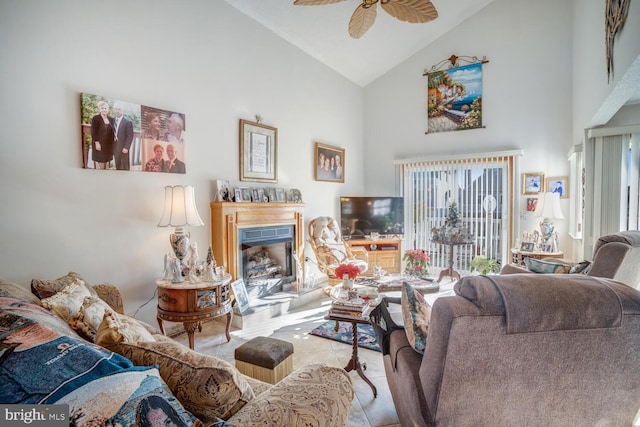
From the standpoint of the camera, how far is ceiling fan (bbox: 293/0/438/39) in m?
2.83

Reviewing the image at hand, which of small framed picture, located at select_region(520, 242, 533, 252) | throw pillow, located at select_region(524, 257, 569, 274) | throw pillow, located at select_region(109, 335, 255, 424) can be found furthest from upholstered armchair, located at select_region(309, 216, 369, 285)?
throw pillow, located at select_region(109, 335, 255, 424)

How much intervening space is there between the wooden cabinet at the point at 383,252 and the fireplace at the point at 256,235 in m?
1.40

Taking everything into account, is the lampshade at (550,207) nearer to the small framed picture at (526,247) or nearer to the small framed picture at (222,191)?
the small framed picture at (526,247)

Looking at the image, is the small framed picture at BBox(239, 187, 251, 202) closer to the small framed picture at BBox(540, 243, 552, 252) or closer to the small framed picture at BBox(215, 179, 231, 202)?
the small framed picture at BBox(215, 179, 231, 202)

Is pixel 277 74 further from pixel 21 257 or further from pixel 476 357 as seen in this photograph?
pixel 476 357

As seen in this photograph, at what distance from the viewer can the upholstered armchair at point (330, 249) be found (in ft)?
15.6

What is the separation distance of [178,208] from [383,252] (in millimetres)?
3778

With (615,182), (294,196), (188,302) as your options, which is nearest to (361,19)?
(294,196)

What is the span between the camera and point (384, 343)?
6.31ft

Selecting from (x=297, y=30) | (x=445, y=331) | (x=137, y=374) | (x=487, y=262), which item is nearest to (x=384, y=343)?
(x=445, y=331)

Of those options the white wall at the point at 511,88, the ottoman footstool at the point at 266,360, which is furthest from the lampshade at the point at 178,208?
the white wall at the point at 511,88

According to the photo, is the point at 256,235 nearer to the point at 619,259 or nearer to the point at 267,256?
the point at 267,256

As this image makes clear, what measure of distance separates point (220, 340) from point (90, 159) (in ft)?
6.86

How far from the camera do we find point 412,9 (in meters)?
2.97
